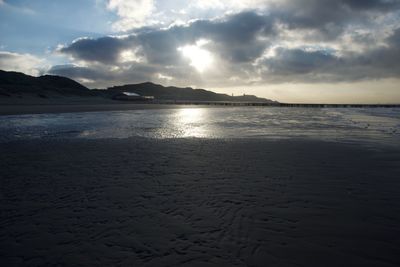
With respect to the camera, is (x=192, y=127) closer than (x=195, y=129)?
No

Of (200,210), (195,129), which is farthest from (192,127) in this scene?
(200,210)

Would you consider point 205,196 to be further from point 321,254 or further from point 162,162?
point 162,162

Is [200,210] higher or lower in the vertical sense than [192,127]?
lower

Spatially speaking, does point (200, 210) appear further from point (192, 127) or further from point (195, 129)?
point (192, 127)

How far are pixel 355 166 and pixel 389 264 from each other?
689 cm

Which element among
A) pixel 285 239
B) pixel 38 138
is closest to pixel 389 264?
pixel 285 239

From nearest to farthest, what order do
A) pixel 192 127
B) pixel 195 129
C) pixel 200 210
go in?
pixel 200 210
pixel 195 129
pixel 192 127

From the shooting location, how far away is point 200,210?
6.64 metres

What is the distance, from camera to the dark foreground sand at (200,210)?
4793 mm

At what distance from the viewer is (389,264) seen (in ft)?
14.6

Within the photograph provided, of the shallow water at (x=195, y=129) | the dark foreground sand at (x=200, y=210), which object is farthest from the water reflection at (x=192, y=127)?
the dark foreground sand at (x=200, y=210)

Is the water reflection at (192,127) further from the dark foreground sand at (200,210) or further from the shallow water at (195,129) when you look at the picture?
the dark foreground sand at (200,210)

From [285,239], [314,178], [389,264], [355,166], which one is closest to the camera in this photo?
[389,264]

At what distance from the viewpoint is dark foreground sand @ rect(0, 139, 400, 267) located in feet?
15.7
